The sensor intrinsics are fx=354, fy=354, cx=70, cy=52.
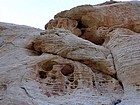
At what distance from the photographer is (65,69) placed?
7.92 metres

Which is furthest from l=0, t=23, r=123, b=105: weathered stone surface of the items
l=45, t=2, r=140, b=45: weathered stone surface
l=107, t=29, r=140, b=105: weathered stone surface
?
l=45, t=2, r=140, b=45: weathered stone surface

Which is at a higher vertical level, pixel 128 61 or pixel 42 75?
pixel 128 61

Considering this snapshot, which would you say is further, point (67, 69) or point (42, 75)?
point (67, 69)

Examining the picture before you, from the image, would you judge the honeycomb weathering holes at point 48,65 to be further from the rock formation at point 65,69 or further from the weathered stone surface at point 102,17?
the weathered stone surface at point 102,17

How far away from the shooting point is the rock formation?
6859 millimetres

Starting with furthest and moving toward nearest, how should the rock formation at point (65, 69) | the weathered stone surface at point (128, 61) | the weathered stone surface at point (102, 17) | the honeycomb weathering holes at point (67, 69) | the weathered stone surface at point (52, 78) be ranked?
→ the weathered stone surface at point (102, 17) < the honeycomb weathering holes at point (67, 69) < the weathered stone surface at point (128, 61) < the rock formation at point (65, 69) < the weathered stone surface at point (52, 78)

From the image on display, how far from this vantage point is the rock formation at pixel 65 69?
6.86 m

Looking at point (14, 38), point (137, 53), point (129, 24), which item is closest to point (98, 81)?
point (137, 53)

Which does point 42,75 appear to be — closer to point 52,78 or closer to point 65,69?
point 52,78

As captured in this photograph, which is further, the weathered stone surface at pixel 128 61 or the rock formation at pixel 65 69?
the weathered stone surface at pixel 128 61

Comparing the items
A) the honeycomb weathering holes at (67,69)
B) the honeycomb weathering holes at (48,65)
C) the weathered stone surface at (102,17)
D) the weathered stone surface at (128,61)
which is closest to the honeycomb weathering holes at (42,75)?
the honeycomb weathering holes at (48,65)

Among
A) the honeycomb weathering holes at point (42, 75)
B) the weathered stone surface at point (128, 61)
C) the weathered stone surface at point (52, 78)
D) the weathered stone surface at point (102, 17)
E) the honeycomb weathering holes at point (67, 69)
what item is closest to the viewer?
the weathered stone surface at point (52, 78)

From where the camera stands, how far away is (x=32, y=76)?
747cm

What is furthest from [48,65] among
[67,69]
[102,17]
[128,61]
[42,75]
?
[102,17]
